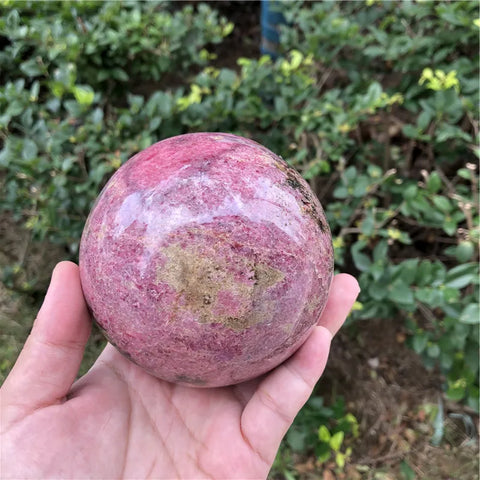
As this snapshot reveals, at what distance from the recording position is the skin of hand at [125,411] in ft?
4.75

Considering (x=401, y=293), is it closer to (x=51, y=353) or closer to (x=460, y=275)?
(x=460, y=275)

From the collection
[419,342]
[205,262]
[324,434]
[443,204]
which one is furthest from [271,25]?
[324,434]

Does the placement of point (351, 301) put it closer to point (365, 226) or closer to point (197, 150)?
point (365, 226)

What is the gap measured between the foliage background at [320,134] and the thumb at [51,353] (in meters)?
0.76

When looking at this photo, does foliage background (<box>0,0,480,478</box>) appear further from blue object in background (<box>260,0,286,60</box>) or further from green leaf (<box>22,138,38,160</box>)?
blue object in background (<box>260,0,286,60</box>)

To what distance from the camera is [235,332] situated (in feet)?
4.47

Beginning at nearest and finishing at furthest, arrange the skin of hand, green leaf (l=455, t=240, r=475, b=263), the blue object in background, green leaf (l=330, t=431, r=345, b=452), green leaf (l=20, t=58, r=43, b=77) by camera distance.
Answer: the skin of hand → green leaf (l=455, t=240, r=475, b=263) → green leaf (l=330, t=431, r=345, b=452) → green leaf (l=20, t=58, r=43, b=77) → the blue object in background

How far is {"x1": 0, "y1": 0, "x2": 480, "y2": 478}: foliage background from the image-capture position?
217cm

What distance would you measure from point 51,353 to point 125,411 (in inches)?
13.0

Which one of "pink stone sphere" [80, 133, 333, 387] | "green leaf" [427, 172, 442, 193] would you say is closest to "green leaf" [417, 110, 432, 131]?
"green leaf" [427, 172, 442, 193]

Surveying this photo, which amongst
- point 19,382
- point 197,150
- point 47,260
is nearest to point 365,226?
point 197,150

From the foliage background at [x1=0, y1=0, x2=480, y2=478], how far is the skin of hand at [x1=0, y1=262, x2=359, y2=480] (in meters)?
0.59

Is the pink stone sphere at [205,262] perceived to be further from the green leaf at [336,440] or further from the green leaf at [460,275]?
the green leaf at [336,440]

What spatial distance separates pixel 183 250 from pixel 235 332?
271mm
